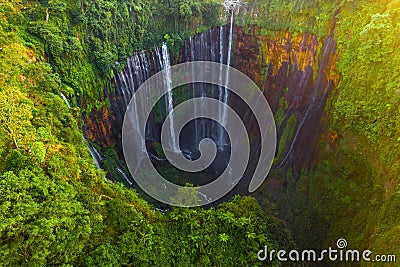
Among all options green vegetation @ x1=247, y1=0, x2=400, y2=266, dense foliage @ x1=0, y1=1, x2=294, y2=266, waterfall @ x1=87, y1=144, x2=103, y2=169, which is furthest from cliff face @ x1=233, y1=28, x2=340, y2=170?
waterfall @ x1=87, y1=144, x2=103, y2=169

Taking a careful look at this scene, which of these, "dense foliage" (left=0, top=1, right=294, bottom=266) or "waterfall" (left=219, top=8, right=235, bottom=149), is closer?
"dense foliage" (left=0, top=1, right=294, bottom=266)

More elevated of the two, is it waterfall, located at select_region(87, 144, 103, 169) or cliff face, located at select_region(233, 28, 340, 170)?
cliff face, located at select_region(233, 28, 340, 170)

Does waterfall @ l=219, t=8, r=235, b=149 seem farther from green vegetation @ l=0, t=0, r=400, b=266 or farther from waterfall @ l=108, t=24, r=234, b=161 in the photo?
green vegetation @ l=0, t=0, r=400, b=266

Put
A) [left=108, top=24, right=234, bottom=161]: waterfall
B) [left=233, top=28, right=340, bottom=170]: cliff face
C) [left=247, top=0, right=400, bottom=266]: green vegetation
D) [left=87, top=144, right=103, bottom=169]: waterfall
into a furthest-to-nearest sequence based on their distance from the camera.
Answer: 1. [left=108, top=24, right=234, bottom=161]: waterfall
2. [left=233, top=28, right=340, bottom=170]: cliff face
3. [left=87, top=144, right=103, bottom=169]: waterfall
4. [left=247, top=0, right=400, bottom=266]: green vegetation

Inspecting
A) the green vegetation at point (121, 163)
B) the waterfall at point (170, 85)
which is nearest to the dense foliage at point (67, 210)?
the green vegetation at point (121, 163)

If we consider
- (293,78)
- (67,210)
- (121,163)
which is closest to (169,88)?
(121,163)

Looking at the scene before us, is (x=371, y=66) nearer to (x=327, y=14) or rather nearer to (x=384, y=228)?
(x=327, y=14)

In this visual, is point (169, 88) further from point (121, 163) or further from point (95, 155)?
point (95, 155)

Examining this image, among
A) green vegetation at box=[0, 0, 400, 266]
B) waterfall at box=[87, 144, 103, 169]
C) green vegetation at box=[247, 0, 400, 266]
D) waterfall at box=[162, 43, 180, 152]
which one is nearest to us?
green vegetation at box=[0, 0, 400, 266]

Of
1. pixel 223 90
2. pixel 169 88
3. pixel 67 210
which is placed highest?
pixel 169 88

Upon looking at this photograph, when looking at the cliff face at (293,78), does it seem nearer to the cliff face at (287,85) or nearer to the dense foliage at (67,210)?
the cliff face at (287,85)

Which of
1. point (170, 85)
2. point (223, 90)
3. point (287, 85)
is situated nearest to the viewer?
point (287, 85)
